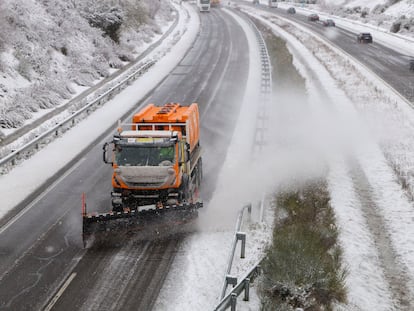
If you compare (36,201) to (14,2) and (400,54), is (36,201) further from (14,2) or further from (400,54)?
(400,54)

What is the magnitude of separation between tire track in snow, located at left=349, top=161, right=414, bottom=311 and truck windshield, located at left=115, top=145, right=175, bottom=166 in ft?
21.3

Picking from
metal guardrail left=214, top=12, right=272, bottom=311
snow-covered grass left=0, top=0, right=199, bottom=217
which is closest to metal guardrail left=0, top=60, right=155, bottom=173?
snow-covered grass left=0, top=0, right=199, bottom=217

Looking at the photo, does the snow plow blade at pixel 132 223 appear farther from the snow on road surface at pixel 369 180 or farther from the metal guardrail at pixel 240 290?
the snow on road surface at pixel 369 180

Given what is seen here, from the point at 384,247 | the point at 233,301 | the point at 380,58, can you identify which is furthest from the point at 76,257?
the point at 380,58

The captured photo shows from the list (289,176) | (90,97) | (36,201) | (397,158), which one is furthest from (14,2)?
(397,158)

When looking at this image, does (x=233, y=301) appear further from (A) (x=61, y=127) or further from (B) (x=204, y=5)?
(B) (x=204, y=5)

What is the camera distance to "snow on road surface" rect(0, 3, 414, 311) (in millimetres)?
11828

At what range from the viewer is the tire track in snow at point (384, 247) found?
465 inches

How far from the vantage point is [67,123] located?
990 inches

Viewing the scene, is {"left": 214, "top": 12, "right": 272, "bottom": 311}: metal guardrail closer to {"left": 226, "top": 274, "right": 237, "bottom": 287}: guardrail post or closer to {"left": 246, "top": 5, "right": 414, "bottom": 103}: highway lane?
{"left": 226, "top": 274, "right": 237, "bottom": 287}: guardrail post

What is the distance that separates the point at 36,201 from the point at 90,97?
48.8 ft

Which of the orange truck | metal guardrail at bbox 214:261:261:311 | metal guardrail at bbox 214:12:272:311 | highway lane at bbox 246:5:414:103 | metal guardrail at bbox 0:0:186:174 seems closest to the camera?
metal guardrail at bbox 214:261:261:311

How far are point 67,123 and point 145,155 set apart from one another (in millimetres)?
12613

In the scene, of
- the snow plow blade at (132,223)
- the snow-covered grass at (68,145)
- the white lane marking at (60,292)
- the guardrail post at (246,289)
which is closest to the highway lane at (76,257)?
the white lane marking at (60,292)
